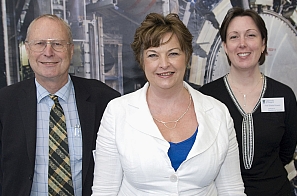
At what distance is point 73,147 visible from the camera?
195 cm

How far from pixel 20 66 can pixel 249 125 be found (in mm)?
1621

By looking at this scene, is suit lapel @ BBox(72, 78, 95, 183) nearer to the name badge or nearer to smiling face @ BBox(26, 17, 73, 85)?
smiling face @ BBox(26, 17, 73, 85)

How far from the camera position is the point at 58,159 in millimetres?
1889

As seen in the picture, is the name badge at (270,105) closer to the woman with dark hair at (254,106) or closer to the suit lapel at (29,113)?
the woman with dark hair at (254,106)

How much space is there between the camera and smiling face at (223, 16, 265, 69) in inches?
84.8

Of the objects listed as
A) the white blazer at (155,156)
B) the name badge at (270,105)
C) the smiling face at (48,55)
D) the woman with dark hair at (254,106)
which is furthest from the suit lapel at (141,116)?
the name badge at (270,105)

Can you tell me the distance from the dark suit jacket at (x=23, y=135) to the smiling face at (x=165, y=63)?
55cm

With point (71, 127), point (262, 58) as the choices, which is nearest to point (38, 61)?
point (71, 127)

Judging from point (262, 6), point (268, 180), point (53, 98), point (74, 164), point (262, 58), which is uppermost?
point (262, 6)

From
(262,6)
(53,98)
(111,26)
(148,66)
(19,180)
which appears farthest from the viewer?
(262,6)

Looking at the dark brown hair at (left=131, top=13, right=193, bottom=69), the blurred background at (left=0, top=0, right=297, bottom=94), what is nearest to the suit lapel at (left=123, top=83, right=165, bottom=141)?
the dark brown hair at (left=131, top=13, right=193, bottom=69)

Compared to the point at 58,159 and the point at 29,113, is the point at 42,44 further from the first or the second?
the point at 58,159

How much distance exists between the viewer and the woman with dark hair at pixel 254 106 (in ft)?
6.85

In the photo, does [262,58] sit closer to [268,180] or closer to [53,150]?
[268,180]
